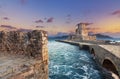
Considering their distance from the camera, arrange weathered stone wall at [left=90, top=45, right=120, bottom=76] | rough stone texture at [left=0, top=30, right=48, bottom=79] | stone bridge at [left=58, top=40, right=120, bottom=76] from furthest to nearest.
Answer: stone bridge at [left=58, top=40, right=120, bottom=76]
weathered stone wall at [left=90, top=45, right=120, bottom=76]
rough stone texture at [left=0, top=30, right=48, bottom=79]

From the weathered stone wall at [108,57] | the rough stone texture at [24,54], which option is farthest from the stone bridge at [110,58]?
the rough stone texture at [24,54]

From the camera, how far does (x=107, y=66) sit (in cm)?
1334

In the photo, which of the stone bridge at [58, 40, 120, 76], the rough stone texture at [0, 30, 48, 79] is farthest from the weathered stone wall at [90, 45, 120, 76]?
the rough stone texture at [0, 30, 48, 79]

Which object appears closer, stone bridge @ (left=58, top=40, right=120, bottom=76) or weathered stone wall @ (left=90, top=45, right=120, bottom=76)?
weathered stone wall @ (left=90, top=45, right=120, bottom=76)

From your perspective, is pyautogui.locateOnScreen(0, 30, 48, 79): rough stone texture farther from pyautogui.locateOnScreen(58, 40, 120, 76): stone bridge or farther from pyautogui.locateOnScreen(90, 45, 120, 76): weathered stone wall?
pyautogui.locateOnScreen(58, 40, 120, 76): stone bridge

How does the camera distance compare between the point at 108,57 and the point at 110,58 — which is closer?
the point at 110,58

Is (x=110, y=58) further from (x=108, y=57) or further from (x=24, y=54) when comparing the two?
(x=24, y=54)

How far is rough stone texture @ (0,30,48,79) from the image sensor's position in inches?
165

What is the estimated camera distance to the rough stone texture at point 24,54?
4188 millimetres

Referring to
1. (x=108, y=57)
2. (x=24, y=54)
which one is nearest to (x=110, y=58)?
(x=108, y=57)

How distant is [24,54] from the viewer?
19.8 feet

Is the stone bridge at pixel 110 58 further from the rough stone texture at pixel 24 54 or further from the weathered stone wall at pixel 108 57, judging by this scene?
the rough stone texture at pixel 24 54

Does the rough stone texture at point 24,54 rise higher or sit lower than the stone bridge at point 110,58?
higher

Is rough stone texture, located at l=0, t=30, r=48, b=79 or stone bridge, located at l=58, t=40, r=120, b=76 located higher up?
rough stone texture, located at l=0, t=30, r=48, b=79
